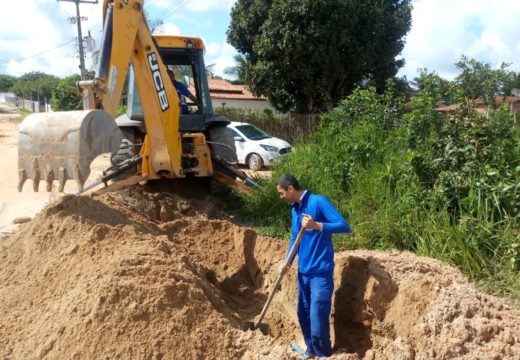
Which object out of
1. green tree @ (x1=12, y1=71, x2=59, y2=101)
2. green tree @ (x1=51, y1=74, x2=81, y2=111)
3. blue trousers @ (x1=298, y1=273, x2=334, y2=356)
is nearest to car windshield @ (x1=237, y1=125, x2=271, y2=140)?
blue trousers @ (x1=298, y1=273, x2=334, y2=356)

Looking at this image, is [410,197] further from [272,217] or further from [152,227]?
[152,227]

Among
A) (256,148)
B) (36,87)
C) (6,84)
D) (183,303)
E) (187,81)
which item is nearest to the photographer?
(183,303)

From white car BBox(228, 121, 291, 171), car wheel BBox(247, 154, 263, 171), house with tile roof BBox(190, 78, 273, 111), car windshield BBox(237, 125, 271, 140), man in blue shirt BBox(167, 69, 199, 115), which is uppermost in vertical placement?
house with tile roof BBox(190, 78, 273, 111)

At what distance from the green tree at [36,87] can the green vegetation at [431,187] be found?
6030 cm

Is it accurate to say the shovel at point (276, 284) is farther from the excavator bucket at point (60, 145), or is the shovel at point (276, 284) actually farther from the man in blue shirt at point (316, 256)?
the excavator bucket at point (60, 145)

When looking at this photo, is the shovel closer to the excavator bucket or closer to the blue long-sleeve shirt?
the blue long-sleeve shirt

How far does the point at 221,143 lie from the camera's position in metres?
8.05

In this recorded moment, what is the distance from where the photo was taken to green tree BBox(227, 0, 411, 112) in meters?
17.3

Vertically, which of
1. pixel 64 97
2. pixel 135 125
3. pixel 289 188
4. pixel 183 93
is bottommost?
pixel 289 188

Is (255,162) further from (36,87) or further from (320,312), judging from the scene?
(36,87)

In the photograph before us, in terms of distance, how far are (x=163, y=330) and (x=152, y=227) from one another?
7.87ft

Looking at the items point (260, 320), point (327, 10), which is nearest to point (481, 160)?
point (260, 320)

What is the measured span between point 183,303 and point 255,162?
11322mm

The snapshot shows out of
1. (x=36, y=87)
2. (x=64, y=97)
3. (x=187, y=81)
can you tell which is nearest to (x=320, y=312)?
(x=187, y=81)
